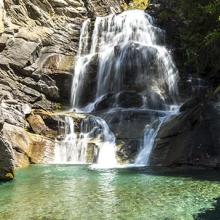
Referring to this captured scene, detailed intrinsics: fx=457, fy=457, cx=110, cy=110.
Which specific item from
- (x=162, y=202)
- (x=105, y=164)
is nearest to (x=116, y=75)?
(x=105, y=164)

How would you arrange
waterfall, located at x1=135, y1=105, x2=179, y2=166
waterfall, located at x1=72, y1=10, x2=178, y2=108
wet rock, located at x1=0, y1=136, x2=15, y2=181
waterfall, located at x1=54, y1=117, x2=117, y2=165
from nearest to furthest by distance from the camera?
wet rock, located at x1=0, y1=136, x2=15, y2=181 → waterfall, located at x1=135, y1=105, x2=179, y2=166 → waterfall, located at x1=54, y1=117, x2=117, y2=165 → waterfall, located at x1=72, y1=10, x2=178, y2=108

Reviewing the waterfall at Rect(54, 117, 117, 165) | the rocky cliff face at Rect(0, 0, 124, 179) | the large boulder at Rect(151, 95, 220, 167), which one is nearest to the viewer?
the large boulder at Rect(151, 95, 220, 167)


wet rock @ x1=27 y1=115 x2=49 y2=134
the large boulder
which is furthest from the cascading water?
the large boulder

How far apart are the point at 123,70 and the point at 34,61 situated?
6.98 metres

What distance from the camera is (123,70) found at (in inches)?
1315

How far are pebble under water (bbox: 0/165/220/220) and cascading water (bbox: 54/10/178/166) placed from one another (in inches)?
284

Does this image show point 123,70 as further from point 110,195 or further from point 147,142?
point 110,195

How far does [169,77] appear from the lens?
108ft

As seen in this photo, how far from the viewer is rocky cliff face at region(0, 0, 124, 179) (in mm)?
27266

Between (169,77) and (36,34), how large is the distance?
11546 millimetres

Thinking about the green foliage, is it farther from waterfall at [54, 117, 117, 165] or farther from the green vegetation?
waterfall at [54, 117, 117, 165]

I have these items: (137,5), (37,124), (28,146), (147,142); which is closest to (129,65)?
(37,124)

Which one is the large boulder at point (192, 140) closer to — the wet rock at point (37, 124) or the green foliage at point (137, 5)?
the wet rock at point (37, 124)

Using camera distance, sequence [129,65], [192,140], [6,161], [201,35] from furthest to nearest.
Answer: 1. [129,65]
2. [201,35]
3. [192,140]
4. [6,161]
